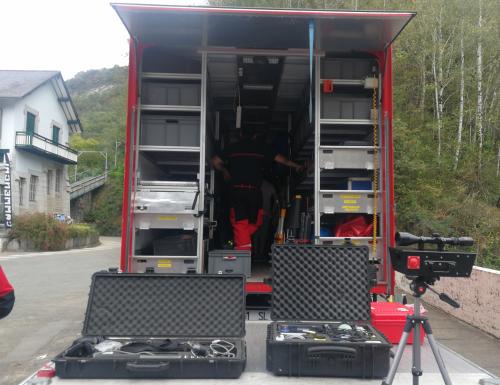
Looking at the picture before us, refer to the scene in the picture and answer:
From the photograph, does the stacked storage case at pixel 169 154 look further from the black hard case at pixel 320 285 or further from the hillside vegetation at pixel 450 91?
the hillside vegetation at pixel 450 91

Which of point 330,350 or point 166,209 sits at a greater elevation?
point 166,209

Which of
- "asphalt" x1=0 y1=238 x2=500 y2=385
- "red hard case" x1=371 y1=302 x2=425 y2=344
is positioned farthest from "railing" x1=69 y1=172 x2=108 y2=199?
"red hard case" x1=371 y1=302 x2=425 y2=344

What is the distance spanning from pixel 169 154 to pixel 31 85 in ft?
84.7

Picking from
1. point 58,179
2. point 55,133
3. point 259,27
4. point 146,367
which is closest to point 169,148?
point 259,27

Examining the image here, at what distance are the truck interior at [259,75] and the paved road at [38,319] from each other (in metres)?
1.80

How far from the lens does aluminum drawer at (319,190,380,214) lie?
455cm

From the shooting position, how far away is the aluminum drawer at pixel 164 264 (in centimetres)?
449

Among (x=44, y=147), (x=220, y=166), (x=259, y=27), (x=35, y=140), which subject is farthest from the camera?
(x=44, y=147)

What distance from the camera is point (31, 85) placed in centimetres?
2727

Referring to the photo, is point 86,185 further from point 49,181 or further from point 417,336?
point 417,336

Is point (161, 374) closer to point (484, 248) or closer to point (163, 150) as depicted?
point (163, 150)

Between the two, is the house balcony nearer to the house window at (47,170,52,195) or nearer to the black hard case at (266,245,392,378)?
the house window at (47,170,52,195)

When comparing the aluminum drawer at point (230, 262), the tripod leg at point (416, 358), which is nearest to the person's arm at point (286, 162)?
the aluminum drawer at point (230, 262)

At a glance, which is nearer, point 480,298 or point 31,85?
point 480,298
